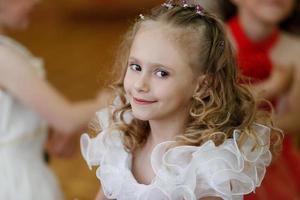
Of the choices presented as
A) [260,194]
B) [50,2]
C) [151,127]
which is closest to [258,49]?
[260,194]

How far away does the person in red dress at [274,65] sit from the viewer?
1918 millimetres

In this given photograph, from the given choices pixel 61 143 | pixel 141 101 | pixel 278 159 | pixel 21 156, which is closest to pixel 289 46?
pixel 278 159

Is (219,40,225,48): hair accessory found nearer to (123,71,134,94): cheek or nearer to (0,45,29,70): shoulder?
Answer: (123,71,134,94): cheek

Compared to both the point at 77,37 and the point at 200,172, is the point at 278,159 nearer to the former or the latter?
the point at 200,172

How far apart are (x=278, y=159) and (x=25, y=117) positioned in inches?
28.9

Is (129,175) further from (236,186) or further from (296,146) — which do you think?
(296,146)

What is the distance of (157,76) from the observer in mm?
1236

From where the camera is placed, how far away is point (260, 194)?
189 cm

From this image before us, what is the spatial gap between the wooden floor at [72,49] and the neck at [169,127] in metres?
1.58

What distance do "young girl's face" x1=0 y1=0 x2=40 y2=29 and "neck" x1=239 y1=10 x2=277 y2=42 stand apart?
60cm

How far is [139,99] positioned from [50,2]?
411 cm

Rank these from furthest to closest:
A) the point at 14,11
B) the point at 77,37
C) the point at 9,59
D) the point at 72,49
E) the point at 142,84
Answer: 1. the point at 77,37
2. the point at 72,49
3. the point at 14,11
4. the point at 9,59
5. the point at 142,84

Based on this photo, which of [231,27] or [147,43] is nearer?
[147,43]

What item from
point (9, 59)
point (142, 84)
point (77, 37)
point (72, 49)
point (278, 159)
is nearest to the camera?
point (142, 84)
